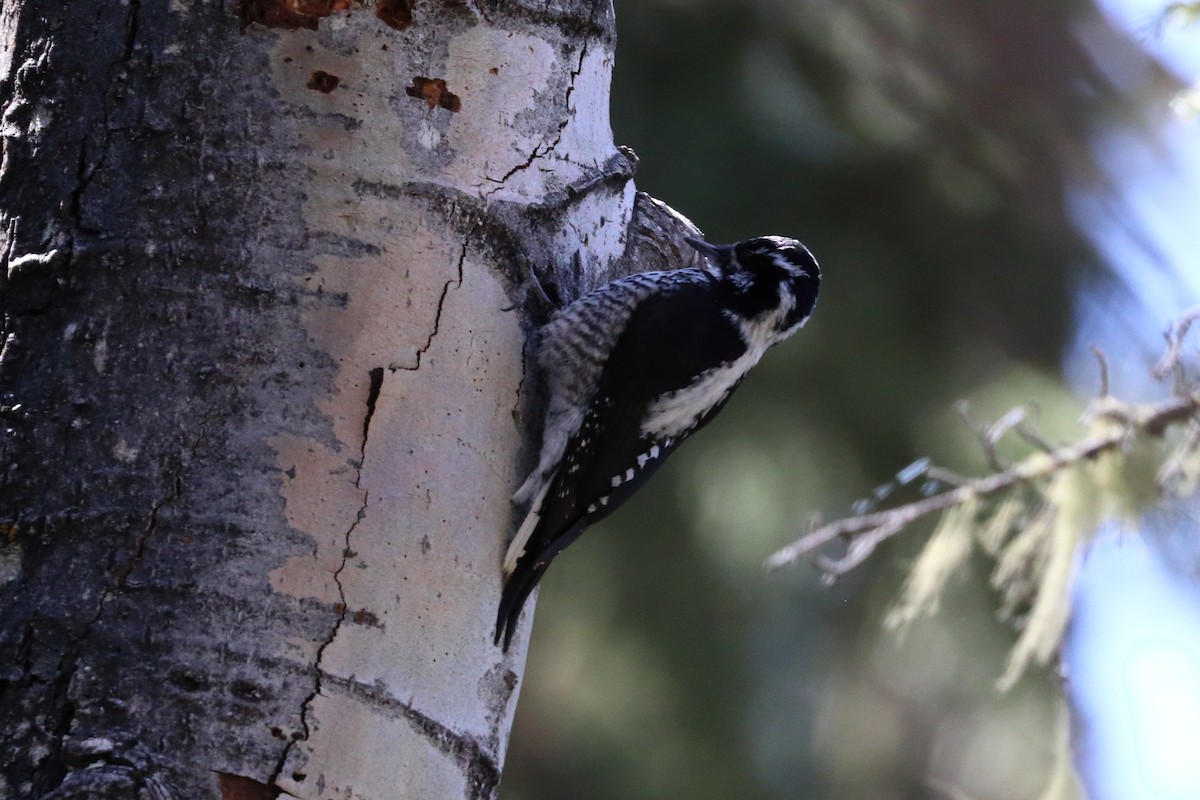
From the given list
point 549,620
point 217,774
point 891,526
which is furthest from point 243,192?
point 549,620

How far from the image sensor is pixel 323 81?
2.03 meters

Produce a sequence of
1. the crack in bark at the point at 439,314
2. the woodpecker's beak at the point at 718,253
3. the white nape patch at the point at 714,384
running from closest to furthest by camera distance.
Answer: the crack in bark at the point at 439,314
the white nape patch at the point at 714,384
the woodpecker's beak at the point at 718,253

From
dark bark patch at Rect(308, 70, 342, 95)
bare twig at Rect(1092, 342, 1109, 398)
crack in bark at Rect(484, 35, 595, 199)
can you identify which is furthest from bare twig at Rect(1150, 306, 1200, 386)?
dark bark patch at Rect(308, 70, 342, 95)

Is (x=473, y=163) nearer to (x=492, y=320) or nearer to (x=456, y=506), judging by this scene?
(x=492, y=320)

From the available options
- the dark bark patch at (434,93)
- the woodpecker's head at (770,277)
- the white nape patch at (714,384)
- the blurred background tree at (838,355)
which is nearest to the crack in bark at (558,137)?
the dark bark patch at (434,93)

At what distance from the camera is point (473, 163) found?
2166mm

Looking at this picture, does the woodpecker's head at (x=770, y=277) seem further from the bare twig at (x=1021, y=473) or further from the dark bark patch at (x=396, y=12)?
the dark bark patch at (x=396, y=12)

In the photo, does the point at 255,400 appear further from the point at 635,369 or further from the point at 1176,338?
the point at 1176,338

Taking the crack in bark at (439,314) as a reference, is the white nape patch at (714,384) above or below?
above

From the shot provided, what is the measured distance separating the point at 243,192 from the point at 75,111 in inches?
10.1

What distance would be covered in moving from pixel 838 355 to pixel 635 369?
8.82 feet

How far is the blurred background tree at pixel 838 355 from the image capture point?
535 centimetres

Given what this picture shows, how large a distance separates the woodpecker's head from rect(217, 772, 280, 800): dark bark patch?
1693mm

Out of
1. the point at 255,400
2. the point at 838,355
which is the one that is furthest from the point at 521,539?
the point at 838,355
